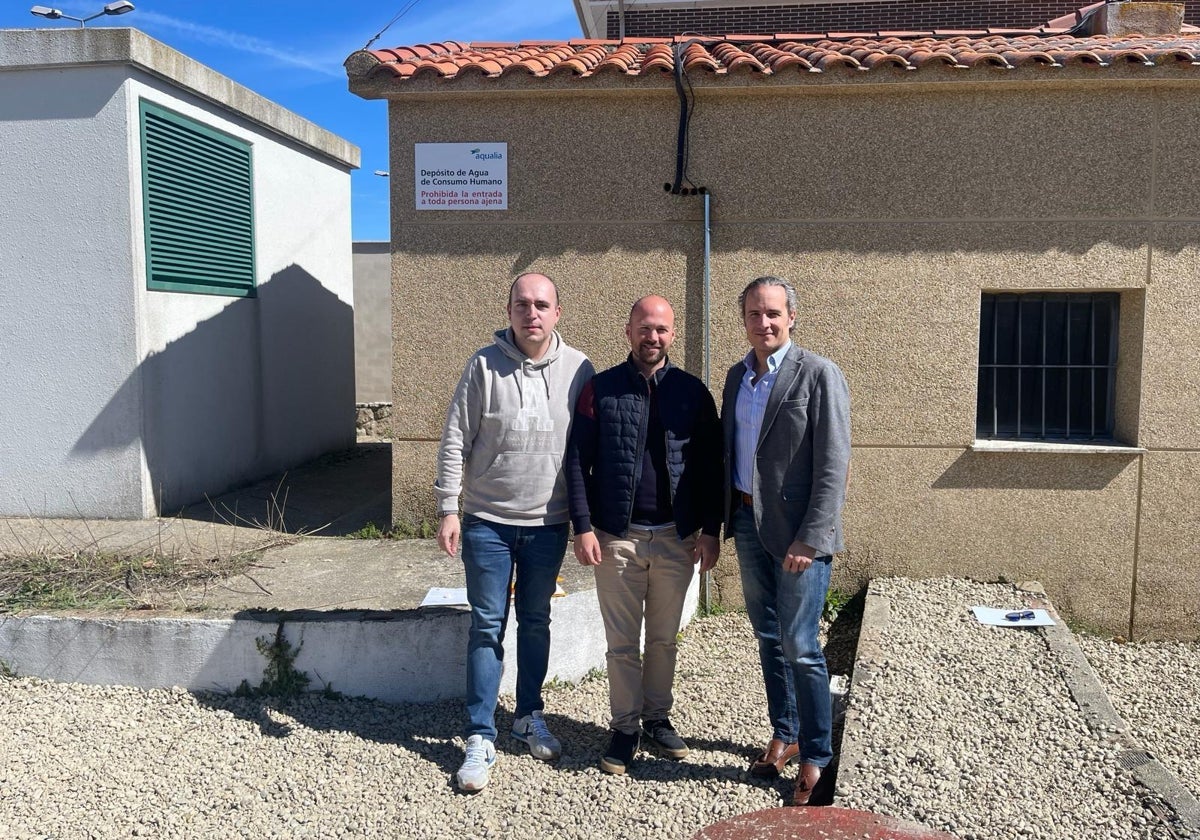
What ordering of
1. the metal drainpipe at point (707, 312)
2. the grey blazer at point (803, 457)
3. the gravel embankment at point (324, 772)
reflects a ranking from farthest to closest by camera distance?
the metal drainpipe at point (707, 312)
the gravel embankment at point (324, 772)
the grey blazer at point (803, 457)

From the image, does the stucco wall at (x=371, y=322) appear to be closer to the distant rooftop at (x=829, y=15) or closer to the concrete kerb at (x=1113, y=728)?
the distant rooftop at (x=829, y=15)

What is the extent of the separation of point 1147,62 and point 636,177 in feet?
10.1

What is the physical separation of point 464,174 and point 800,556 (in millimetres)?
3665

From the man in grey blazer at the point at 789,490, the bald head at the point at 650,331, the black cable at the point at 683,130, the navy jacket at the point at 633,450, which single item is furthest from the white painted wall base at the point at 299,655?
the black cable at the point at 683,130

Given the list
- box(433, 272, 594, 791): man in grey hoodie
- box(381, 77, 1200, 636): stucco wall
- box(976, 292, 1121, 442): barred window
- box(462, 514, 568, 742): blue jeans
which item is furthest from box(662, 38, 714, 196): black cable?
box(462, 514, 568, 742): blue jeans

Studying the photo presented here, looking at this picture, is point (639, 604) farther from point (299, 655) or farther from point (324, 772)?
point (299, 655)

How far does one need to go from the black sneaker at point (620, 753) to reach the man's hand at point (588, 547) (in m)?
0.80

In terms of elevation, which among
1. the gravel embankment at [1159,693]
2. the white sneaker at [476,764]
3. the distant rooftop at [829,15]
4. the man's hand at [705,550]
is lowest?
the gravel embankment at [1159,693]

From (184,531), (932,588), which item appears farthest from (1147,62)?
(184,531)

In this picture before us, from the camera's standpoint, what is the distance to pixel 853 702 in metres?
4.21

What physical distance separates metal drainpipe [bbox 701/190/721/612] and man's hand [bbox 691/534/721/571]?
215 centimetres

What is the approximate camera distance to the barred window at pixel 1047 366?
19.9 ft

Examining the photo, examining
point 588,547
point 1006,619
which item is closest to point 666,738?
point 588,547

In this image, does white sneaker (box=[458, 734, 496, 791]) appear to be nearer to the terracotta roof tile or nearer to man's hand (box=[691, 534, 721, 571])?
man's hand (box=[691, 534, 721, 571])
